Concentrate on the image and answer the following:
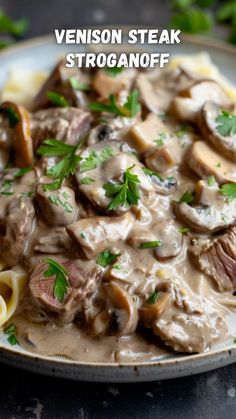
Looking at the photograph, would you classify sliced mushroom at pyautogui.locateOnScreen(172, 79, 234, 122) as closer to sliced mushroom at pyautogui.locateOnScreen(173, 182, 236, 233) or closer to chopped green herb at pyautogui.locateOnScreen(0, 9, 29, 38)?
sliced mushroom at pyautogui.locateOnScreen(173, 182, 236, 233)

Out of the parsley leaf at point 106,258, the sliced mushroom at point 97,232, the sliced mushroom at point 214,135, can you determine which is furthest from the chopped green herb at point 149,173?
the parsley leaf at point 106,258

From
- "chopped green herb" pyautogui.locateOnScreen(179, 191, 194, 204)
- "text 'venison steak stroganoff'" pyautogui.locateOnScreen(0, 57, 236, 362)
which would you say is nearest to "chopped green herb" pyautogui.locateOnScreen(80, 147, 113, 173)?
"text 'venison steak stroganoff'" pyautogui.locateOnScreen(0, 57, 236, 362)

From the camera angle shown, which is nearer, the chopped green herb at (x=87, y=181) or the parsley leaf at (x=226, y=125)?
the chopped green herb at (x=87, y=181)

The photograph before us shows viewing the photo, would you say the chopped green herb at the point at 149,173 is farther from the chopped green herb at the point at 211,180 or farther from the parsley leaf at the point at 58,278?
the parsley leaf at the point at 58,278

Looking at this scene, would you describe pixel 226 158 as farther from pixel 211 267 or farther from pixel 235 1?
pixel 235 1

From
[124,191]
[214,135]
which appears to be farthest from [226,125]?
[124,191]

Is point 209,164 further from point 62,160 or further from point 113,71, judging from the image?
point 113,71
